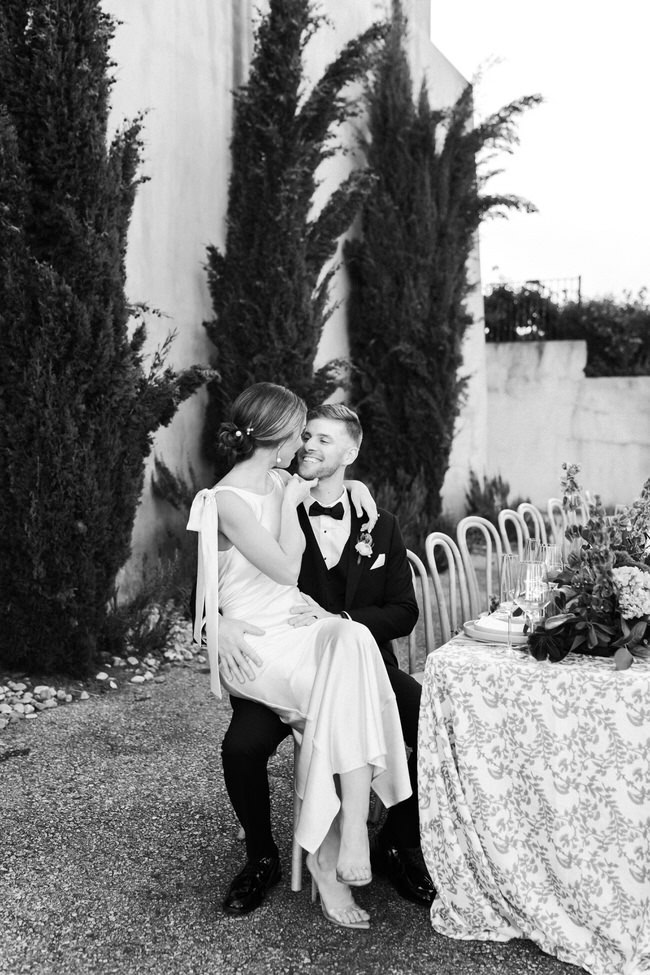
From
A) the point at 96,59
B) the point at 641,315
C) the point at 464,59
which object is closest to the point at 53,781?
the point at 96,59

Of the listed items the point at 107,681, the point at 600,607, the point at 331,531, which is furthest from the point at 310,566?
the point at 107,681

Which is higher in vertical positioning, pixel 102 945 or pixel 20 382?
pixel 20 382

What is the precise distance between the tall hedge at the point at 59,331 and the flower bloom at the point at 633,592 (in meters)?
3.13

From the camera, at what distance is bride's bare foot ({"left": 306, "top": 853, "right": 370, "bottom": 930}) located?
2510 millimetres

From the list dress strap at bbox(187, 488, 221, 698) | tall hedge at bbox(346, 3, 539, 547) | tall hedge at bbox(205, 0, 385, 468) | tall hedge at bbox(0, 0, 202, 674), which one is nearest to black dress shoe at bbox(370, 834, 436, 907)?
dress strap at bbox(187, 488, 221, 698)

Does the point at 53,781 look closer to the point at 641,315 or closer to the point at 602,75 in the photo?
the point at 602,75

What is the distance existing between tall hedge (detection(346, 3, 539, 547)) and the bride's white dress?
20.2 feet

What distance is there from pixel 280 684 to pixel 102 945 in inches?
33.5

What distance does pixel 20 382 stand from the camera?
15.1 ft

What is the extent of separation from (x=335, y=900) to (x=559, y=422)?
10791 mm

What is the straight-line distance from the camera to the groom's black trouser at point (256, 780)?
101 inches

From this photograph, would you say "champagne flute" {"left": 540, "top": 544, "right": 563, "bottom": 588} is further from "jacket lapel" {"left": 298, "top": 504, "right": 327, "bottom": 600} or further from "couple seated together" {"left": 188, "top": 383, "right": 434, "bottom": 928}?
"jacket lapel" {"left": 298, "top": 504, "right": 327, "bottom": 600}

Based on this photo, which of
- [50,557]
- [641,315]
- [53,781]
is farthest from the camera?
[641,315]

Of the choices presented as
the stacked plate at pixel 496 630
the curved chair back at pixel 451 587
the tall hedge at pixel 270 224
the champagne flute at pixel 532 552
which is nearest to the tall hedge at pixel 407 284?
the tall hedge at pixel 270 224
